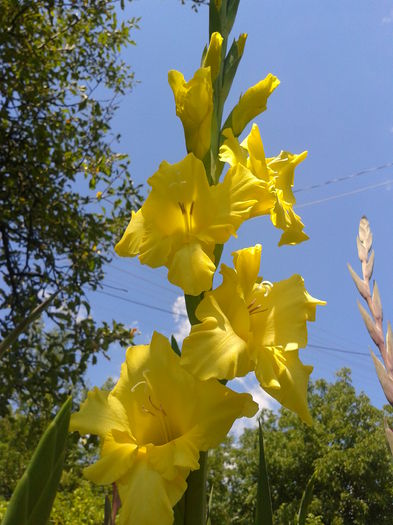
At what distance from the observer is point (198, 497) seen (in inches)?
29.2

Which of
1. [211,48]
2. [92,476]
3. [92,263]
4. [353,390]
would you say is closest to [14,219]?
[92,263]

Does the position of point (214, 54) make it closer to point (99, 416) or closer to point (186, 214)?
point (186, 214)

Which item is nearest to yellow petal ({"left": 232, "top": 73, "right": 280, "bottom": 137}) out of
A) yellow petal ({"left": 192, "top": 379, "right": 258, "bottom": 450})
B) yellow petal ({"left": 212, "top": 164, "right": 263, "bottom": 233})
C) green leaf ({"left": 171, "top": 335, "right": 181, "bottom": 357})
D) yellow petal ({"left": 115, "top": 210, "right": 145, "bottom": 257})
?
yellow petal ({"left": 212, "top": 164, "right": 263, "bottom": 233})

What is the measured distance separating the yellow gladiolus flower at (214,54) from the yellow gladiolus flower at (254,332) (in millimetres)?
454

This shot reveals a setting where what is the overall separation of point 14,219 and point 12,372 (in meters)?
1.37

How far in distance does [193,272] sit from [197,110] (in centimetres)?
39

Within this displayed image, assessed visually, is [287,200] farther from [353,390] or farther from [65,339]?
[353,390]

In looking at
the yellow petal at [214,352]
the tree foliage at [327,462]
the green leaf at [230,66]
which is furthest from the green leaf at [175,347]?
the tree foliage at [327,462]

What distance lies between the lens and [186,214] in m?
0.89

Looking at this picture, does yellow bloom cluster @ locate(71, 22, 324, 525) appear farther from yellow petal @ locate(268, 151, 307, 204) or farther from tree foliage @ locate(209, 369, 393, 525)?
Answer: tree foliage @ locate(209, 369, 393, 525)

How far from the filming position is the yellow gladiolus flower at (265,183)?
0.91 metres

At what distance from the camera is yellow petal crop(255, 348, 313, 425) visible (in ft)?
2.43

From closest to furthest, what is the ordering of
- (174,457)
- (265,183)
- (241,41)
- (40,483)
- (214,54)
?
(40,483), (174,457), (265,183), (214,54), (241,41)

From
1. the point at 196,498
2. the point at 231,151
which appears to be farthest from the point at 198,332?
the point at 231,151
